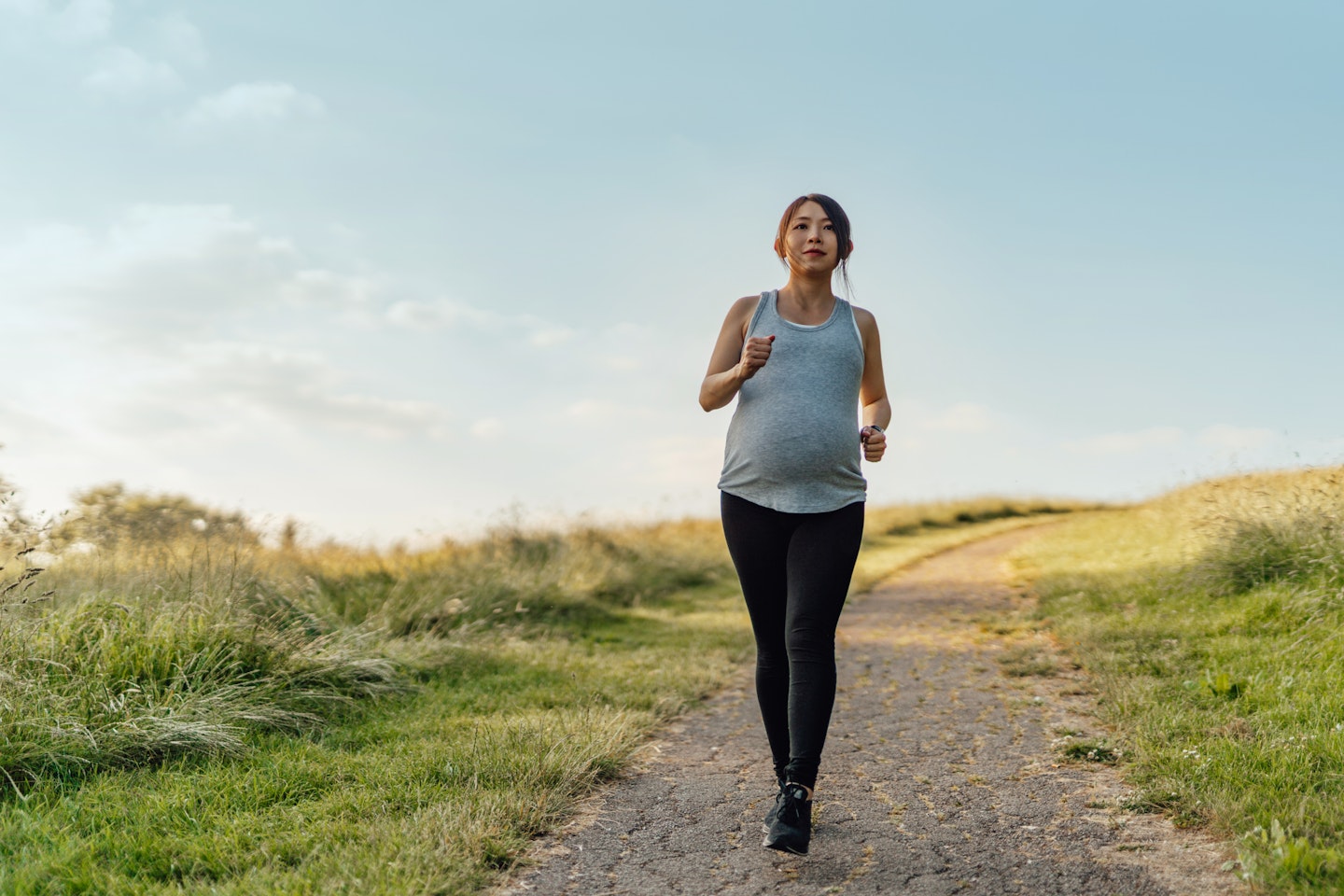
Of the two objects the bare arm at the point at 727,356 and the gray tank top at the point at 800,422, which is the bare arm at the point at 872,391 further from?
the bare arm at the point at 727,356

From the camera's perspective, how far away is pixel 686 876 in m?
3.21

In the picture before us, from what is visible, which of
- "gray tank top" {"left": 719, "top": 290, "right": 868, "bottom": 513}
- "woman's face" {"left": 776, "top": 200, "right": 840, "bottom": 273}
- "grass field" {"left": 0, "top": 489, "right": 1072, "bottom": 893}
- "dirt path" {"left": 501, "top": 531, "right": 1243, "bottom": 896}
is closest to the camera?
"dirt path" {"left": 501, "top": 531, "right": 1243, "bottom": 896}

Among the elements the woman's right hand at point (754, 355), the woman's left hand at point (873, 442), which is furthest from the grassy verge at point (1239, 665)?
the woman's right hand at point (754, 355)

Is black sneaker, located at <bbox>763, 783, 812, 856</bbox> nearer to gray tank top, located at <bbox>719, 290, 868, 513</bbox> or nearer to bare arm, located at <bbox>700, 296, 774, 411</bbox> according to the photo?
gray tank top, located at <bbox>719, 290, 868, 513</bbox>

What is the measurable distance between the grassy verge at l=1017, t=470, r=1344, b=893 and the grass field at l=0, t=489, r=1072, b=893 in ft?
8.20

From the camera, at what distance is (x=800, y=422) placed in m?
3.43

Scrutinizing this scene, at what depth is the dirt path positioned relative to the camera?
317 centimetres

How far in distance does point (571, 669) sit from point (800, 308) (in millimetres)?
4114

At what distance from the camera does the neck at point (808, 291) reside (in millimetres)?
3611

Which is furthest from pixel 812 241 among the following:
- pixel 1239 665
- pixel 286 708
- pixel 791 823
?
pixel 1239 665

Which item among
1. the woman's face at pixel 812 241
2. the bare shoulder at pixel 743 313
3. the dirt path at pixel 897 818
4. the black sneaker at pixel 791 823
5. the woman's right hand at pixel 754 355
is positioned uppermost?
the woman's face at pixel 812 241

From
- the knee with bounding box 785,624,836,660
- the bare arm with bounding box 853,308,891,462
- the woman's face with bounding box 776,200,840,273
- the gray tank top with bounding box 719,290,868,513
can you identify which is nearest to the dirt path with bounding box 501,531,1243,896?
the knee with bounding box 785,624,836,660

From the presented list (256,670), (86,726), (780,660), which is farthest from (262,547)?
(780,660)

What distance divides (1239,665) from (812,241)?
4.31 m
